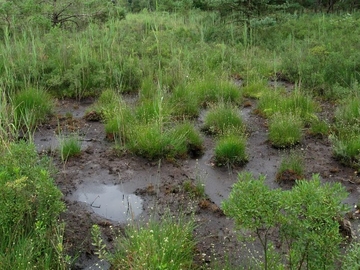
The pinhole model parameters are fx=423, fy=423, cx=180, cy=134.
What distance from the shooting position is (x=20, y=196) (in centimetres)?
350

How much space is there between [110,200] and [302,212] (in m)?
2.61

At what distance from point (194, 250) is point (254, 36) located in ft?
29.5

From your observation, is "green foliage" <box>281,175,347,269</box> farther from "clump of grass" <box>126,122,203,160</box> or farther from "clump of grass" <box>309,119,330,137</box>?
"clump of grass" <box>309,119,330,137</box>

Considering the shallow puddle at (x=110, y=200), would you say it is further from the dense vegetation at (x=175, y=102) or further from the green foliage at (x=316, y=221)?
the green foliage at (x=316, y=221)

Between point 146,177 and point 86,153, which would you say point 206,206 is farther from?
point 86,153

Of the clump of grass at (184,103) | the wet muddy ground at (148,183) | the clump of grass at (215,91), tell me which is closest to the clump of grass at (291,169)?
the wet muddy ground at (148,183)

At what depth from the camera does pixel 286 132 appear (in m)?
5.87

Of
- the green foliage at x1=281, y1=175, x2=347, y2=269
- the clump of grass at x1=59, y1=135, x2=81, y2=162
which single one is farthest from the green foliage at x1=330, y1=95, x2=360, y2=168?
the clump of grass at x1=59, y1=135, x2=81, y2=162

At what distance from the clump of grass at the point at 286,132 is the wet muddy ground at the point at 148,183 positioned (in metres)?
0.12

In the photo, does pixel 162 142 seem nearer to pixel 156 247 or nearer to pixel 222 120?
pixel 222 120

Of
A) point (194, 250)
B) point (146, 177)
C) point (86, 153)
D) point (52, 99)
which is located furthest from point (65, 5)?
point (194, 250)

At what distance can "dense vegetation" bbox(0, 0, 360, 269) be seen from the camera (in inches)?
113

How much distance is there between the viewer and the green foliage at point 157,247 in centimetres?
304

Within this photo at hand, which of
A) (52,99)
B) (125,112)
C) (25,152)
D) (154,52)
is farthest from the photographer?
(154,52)
